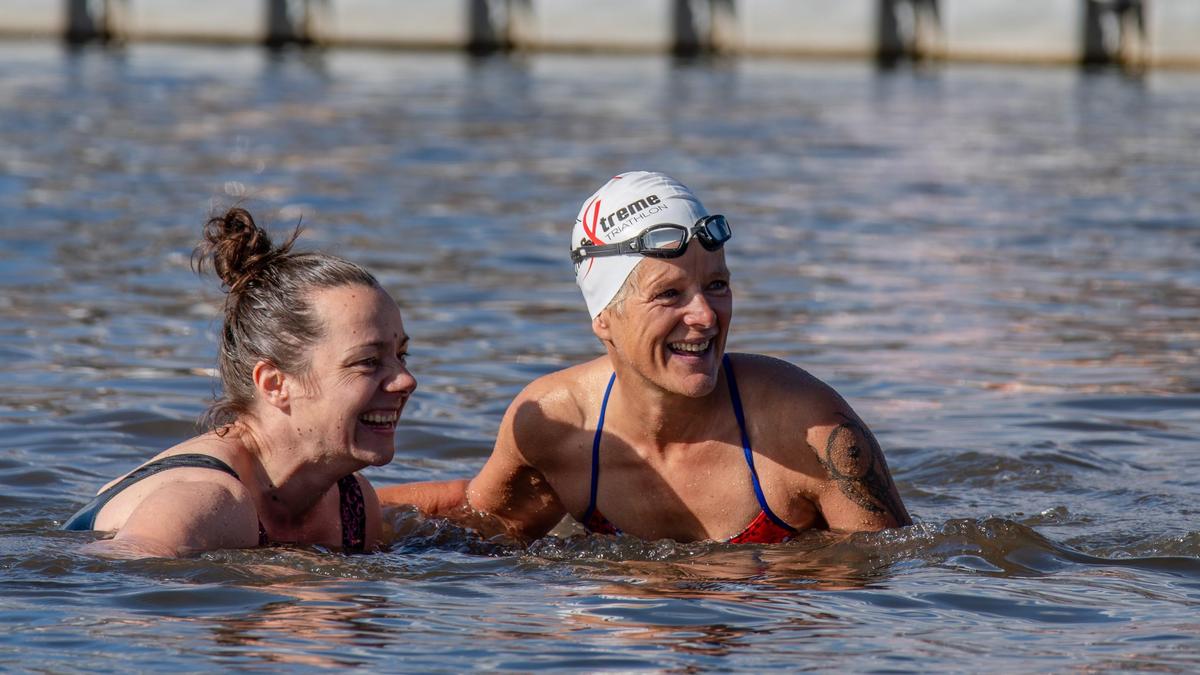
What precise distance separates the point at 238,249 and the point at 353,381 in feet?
1.87

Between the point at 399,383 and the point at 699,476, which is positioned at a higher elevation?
the point at 399,383

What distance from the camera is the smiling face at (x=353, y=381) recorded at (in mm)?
5609

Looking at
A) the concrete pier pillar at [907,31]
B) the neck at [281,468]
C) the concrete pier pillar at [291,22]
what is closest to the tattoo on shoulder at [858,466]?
the neck at [281,468]

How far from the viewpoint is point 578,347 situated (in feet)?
34.3

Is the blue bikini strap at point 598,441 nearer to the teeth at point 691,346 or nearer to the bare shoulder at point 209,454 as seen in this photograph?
the teeth at point 691,346

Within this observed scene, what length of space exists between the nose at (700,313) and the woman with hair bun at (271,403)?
902 millimetres

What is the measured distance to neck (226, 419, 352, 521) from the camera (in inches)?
226

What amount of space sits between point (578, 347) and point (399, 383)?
4849mm

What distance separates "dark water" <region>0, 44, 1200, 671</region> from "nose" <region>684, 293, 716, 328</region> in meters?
0.82

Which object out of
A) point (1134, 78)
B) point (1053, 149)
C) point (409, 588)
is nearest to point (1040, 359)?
point (409, 588)

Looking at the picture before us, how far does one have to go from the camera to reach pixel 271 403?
5715 mm

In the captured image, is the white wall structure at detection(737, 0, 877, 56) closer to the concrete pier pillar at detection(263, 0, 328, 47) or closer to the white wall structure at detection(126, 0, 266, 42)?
the concrete pier pillar at detection(263, 0, 328, 47)

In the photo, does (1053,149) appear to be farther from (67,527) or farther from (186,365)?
(67,527)

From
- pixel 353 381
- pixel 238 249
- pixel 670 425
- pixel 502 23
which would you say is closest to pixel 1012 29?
pixel 502 23
